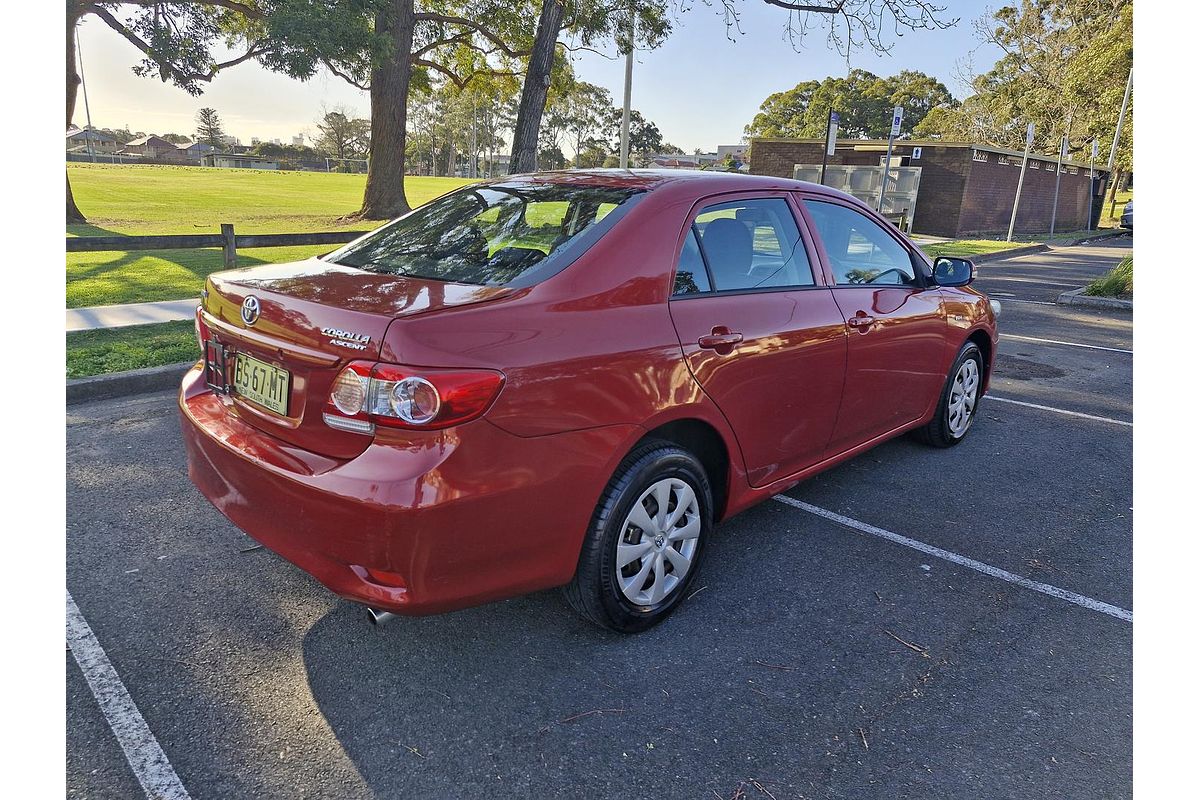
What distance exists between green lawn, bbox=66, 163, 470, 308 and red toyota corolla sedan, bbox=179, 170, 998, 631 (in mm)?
7305

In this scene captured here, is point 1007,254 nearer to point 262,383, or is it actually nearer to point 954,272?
point 954,272

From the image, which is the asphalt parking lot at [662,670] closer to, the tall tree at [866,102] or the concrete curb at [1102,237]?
the concrete curb at [1102,237]

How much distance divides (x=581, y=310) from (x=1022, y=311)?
10911mm

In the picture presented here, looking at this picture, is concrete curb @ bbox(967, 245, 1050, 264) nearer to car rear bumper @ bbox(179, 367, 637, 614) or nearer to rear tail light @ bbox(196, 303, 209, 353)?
car rear bumper @ bbox(179, 367, 637, 614)

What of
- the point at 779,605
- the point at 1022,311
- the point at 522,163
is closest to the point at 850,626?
the point at 779,605

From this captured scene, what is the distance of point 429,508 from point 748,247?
6.29ft

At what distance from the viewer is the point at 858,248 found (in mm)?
4070

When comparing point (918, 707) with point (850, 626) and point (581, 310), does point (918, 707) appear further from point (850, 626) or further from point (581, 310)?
point (581, 310)

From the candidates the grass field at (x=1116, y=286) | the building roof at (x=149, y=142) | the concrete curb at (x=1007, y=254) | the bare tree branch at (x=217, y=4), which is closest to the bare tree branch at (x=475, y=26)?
the bare tree branch at (x=217, y=4)

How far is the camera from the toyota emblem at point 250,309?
2578 mm

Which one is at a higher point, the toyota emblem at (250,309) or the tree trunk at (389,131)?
the tree trunk at (389,131)

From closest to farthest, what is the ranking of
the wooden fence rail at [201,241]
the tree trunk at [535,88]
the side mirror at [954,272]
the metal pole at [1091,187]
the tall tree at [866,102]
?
the side mirror at [954,272] < the wooden fence rail at [201,241] < the tree trunk at [535,88] < the metal pole at [1091,187] < the tall tree at [866,102]

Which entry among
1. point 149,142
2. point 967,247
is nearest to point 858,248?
point 967,247

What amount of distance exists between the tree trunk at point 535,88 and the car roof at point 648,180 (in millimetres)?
6943
